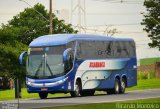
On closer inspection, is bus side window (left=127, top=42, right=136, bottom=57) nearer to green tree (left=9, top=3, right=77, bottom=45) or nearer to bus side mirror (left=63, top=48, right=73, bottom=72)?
bus side mirror (left=63, top=48, right=73, bottom=72)

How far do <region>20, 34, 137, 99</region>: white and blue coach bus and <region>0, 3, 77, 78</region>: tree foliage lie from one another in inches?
2105

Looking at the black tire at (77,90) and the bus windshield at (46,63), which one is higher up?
the bus windshield at (46,63)

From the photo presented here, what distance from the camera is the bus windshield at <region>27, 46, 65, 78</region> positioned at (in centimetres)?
3762

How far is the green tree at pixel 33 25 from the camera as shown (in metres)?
106

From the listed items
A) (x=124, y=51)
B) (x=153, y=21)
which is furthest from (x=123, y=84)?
(x=153, y=21)

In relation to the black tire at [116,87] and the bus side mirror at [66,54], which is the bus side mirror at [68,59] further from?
the black tire at [116,87]

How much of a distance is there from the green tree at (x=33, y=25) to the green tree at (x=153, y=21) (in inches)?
530

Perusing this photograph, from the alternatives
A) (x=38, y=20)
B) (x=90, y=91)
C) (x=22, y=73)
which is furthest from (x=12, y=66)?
(x=90, y=91)

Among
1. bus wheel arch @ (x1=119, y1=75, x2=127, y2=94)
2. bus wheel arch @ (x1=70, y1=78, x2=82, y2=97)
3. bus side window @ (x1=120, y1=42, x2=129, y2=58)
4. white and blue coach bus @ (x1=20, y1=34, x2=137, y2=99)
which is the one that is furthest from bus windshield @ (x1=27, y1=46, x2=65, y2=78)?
bus side window @ (x1=120, y1=42, x2=129, y2=58)

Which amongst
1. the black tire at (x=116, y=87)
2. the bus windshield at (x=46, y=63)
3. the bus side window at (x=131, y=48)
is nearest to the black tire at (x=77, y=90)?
the bus windshield at (x=46, y=63)

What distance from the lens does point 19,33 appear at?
10388 cm

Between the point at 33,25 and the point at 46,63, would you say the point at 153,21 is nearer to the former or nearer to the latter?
the point at 33,25

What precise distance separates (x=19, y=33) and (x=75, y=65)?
6602cm

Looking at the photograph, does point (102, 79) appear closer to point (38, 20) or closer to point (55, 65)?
point (55, 65)
